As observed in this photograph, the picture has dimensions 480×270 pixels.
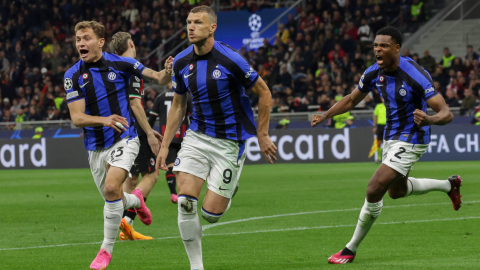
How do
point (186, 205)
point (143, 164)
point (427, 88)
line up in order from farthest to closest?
point (143, 164)
point (427, 88)
point (186, 205)

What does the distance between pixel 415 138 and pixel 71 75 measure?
3.28 meters

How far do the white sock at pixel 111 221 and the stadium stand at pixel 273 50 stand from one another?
1606 centimetres

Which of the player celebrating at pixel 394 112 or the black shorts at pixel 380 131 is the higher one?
the player celebrating at pixel 394 112

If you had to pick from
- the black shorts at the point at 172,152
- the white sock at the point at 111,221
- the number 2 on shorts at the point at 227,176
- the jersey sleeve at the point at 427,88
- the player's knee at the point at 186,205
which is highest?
the jersey sleeve at the point at 427,88

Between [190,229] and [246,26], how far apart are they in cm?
2551

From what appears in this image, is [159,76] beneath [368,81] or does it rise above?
above

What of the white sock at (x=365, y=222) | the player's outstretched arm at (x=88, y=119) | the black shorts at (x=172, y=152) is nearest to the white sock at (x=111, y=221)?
the player's outstretched arm at (x=88, y=119)

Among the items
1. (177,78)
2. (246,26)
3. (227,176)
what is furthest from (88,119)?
(246,26)

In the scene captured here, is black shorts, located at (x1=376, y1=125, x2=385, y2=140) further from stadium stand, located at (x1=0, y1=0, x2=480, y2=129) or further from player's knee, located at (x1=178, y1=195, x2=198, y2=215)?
player's knee, located at (x1=178, y1=195, x2=198, y2=215)

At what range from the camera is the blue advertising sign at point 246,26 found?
98.3 feet

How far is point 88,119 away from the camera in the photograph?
21.4 feet

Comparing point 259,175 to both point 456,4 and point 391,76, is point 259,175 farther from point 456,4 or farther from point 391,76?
point 456,4

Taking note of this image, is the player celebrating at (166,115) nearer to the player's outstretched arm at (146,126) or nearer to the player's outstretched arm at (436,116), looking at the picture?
the player's outstretched arm at (146,126)

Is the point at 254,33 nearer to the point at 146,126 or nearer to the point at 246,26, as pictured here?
the point at 246,26
